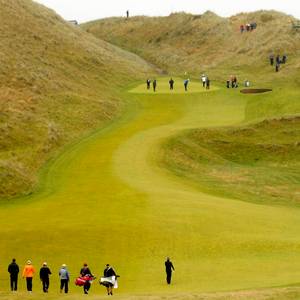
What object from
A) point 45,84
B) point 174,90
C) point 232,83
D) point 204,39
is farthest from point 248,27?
point 45,84

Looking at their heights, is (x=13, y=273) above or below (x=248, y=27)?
below

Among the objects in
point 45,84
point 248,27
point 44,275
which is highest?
point 248,27

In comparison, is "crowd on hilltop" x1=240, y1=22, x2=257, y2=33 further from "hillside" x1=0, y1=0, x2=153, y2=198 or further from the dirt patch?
the dirt patch

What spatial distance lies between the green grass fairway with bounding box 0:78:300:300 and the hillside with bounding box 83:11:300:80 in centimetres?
5622

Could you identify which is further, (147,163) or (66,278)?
(147,163)

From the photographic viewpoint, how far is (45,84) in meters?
88.2

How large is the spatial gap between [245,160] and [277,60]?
1727 inches

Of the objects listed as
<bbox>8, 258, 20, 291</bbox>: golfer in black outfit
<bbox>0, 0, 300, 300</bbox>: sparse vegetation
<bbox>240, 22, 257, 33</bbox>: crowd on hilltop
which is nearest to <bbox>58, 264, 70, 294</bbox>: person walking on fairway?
<bbox>0, 0, 300, 300</bbox>: sparse vegetation

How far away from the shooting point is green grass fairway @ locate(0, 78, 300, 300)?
35500 mm

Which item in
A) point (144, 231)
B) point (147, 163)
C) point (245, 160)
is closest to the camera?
point (144, 231)

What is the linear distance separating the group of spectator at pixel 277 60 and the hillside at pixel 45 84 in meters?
19.2

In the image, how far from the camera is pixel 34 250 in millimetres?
39625

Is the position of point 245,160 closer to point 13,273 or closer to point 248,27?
point 13,273

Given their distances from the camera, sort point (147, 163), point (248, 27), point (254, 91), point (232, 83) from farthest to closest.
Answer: point (248, 27) → point (232, 83) → point (254, 91) → point (147, 163)
